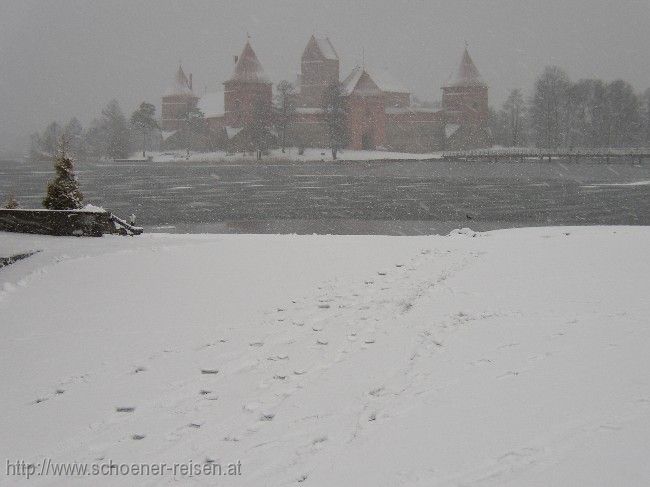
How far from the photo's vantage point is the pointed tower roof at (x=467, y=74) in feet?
287

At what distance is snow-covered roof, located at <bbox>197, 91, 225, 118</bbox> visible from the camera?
9352cm

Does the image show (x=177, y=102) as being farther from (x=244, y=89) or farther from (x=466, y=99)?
(x=466, y=99)

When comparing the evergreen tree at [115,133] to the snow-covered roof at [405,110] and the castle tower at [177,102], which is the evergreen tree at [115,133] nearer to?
the castle tower at [177,102]

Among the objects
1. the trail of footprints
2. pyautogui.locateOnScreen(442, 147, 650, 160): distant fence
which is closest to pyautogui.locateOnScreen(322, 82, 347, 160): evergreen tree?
pyautogui.locateOnScreen(442, 147, 650, 160): distant fence

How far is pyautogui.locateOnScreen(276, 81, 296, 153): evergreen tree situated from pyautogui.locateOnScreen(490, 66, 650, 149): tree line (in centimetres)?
3041

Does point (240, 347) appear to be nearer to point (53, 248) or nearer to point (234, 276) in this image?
point (234, 276)

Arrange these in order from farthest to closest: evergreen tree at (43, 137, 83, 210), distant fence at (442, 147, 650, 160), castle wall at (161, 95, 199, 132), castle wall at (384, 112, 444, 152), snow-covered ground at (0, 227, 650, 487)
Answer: castle wall at (161, 95, 199, 132) < castle wall at (384, 112, 444, 152) < distant fence at (442, 147, 650, 160) < evergreen tree at (43, 137, 83, 210) < snow-covered ground at (0, 227, 650, 487)

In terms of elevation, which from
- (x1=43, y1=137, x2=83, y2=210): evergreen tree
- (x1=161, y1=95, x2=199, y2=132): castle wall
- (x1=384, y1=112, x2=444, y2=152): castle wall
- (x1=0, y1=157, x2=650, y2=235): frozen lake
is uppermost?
(x1=161, y1=95, x2=199, y2=132): castle wall

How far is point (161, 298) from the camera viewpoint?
9672 millimetres

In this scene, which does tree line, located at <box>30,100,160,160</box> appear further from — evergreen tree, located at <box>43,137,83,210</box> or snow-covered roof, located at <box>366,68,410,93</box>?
evergreen tree, located at <box>43,137,83,210</box>

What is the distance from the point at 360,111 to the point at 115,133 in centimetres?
3708

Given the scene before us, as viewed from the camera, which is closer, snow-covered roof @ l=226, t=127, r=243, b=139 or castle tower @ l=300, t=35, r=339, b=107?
snow-covered roof @ l=226, t=127, r=243, b=139

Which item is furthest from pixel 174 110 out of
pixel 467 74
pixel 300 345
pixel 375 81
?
pixel 300 345

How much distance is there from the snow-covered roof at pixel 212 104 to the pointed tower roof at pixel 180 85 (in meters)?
3.79
